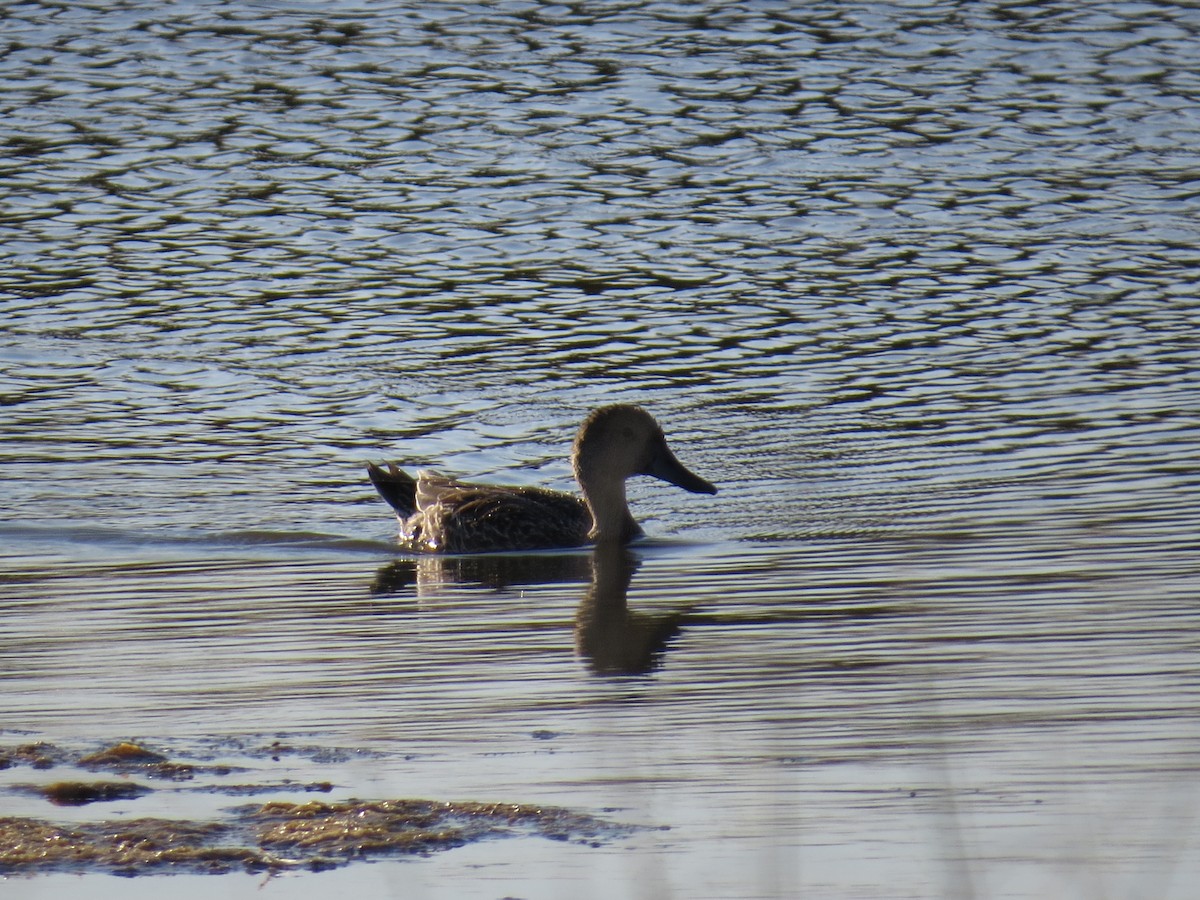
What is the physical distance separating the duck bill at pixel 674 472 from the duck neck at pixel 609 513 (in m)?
0.28

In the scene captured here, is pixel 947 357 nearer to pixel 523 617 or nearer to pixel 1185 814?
pixel 523 617

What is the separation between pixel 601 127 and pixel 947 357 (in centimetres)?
776

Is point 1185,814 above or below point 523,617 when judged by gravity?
above

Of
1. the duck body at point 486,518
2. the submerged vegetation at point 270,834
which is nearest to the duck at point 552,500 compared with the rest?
the duck body at point 486,518

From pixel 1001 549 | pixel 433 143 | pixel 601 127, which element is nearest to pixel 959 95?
pixel 601 127

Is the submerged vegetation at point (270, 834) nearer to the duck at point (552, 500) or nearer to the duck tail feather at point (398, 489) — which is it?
the duck at point (552, 500)

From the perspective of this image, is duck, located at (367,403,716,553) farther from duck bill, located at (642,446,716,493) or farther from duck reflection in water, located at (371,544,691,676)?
duck reflection in water, located at (371,544,691,676)

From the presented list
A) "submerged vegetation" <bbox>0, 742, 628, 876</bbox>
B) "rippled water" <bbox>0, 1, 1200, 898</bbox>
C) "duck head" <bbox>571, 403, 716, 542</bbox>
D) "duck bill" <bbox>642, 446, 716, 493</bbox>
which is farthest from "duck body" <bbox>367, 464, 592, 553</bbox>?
"submerged vegetation" <bbox>0, 742, 628, 876</bbox>

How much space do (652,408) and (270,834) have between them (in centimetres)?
795

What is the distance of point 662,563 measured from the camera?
10656mm

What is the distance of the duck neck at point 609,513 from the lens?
11.4 m

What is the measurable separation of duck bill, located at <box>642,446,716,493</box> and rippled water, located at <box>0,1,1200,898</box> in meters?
0.20

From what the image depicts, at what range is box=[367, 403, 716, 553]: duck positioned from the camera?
36.5 feet

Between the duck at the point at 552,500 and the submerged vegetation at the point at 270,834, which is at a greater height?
the submerged vegetation at the point at 270,834
